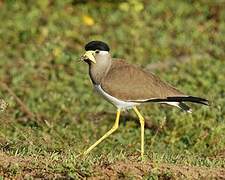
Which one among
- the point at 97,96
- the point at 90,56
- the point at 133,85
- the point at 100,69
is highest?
the point at 90,56

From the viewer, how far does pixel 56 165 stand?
5516mm

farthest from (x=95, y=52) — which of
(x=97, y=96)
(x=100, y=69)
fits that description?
(x=97, y=96)

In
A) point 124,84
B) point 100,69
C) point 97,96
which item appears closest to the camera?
point 124,84

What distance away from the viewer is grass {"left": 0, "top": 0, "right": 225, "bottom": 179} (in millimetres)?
5699

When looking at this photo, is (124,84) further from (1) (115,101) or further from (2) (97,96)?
(2) (97,96)

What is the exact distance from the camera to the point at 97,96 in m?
9.41

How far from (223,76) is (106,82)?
13.1 feet

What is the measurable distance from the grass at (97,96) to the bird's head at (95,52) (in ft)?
2.68

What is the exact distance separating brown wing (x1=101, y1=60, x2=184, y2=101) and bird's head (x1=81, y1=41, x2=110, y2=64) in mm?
150

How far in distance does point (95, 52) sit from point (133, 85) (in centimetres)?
46

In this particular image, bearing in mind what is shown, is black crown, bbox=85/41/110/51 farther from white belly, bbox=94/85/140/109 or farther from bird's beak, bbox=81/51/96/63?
white belly, bbox=94/85/140/109

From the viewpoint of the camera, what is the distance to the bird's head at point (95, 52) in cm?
637

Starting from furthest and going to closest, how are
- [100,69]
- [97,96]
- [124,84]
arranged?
1. [97,96]
2. [100,69]
3. [124,84]

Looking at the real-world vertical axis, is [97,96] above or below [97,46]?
below
